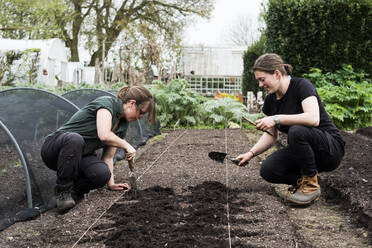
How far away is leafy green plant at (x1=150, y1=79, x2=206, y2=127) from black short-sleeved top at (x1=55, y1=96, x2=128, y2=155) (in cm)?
535

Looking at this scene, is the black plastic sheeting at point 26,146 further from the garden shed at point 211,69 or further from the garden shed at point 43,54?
the garden shed at point 211,69

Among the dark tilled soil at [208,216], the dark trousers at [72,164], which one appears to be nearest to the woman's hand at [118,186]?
the dark tilled soil at [208,216]

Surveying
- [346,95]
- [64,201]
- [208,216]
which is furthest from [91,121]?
[346,95]

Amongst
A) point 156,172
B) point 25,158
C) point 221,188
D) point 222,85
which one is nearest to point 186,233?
point 221,188

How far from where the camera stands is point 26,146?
126 inches

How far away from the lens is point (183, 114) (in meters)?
9.25

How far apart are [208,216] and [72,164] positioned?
43.7 inches

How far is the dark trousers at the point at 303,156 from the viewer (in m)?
3.08

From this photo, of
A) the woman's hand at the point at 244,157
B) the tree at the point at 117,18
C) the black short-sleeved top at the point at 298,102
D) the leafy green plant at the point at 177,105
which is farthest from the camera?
the tree at the point at 117,18

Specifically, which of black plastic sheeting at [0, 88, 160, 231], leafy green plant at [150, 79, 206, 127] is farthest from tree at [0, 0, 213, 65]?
black plastic sheeting at [0, 88, 160, 231]

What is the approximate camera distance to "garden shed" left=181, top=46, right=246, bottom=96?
21.2m

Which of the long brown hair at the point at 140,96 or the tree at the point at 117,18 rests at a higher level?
the tree at the point at 117,18

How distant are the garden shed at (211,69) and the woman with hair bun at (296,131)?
57.4ft

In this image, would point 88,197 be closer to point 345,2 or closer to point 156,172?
point 156,172
